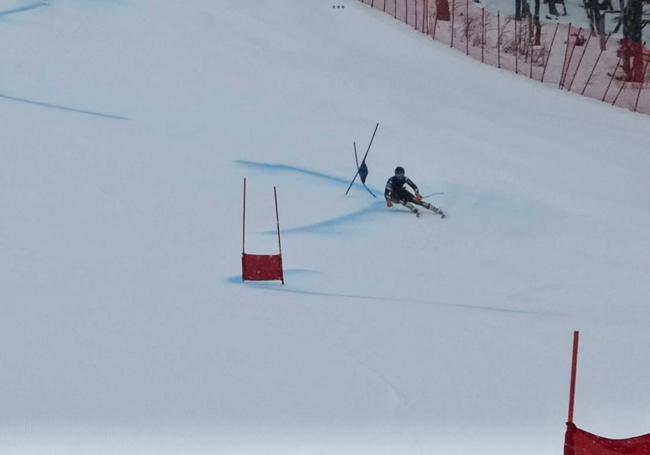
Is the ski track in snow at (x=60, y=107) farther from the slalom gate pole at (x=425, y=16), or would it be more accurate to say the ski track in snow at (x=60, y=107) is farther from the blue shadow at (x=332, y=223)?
the slalom gate pole at (x=425, y=16)

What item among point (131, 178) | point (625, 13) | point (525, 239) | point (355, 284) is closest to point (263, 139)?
point (131, 178)

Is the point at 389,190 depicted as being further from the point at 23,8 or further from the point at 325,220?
the point at 23,8

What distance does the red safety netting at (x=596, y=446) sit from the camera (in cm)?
536

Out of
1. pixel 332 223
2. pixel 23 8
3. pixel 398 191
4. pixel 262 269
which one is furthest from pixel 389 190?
pixel 23 8

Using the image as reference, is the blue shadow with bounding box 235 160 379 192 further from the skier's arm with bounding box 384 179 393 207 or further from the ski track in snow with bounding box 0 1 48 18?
the ski track in snow with bounding box 0 1 48 18

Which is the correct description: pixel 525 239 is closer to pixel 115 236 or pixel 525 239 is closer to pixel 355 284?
pixel 355 284

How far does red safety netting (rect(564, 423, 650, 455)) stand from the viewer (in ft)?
17.6

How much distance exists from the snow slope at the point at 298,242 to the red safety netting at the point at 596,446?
1921mm

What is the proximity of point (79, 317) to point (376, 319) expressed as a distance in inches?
92.2

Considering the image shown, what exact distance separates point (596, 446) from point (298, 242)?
8.49m

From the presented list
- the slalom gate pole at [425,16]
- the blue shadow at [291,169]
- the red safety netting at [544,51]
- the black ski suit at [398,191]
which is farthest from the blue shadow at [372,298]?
the slalom gate pole at [425,16]

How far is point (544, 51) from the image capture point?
1022 inches

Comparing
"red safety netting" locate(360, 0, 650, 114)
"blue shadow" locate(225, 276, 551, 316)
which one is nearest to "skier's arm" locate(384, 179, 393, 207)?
"blue shadow" locate(225, 276, 551, 316)

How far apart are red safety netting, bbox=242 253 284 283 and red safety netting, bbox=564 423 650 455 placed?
19.8 ft
